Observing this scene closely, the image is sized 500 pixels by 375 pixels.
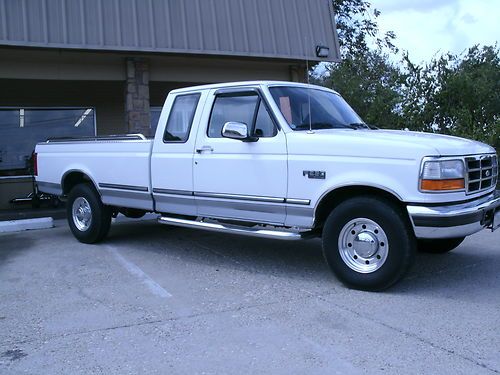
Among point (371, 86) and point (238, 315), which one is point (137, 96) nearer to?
point (238, 315)

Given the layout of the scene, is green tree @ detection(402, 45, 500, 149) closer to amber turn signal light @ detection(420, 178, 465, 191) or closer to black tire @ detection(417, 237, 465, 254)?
black tire @ detection(417, 237, 465, 254)

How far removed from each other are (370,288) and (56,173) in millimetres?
5289

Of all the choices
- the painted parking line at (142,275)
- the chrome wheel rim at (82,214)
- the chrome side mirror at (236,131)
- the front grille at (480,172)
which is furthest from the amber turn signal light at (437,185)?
the chrome wheel rim at (82,214)

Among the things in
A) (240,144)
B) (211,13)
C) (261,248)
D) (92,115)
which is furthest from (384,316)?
(92,115)

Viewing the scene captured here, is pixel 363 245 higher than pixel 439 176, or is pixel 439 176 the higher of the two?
pixel 439 176

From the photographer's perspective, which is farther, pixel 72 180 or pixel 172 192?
pixel 72 180

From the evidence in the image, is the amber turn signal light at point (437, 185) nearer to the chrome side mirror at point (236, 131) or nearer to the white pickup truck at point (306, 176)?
the white pickup truck at point (306, 176)

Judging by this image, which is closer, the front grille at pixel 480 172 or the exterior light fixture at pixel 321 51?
the front grille at pixel 480 172

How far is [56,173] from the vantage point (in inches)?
328

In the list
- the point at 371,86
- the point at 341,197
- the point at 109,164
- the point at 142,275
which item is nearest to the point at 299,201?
the point at 341,197

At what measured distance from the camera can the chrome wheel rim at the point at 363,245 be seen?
17.0ft

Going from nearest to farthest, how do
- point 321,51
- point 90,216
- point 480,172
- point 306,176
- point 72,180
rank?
point 480,172 → point 306,176 → point 90,216 → point 72,180 → point 321,51

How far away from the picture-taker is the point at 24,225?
947 cm

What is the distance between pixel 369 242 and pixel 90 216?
441cm
